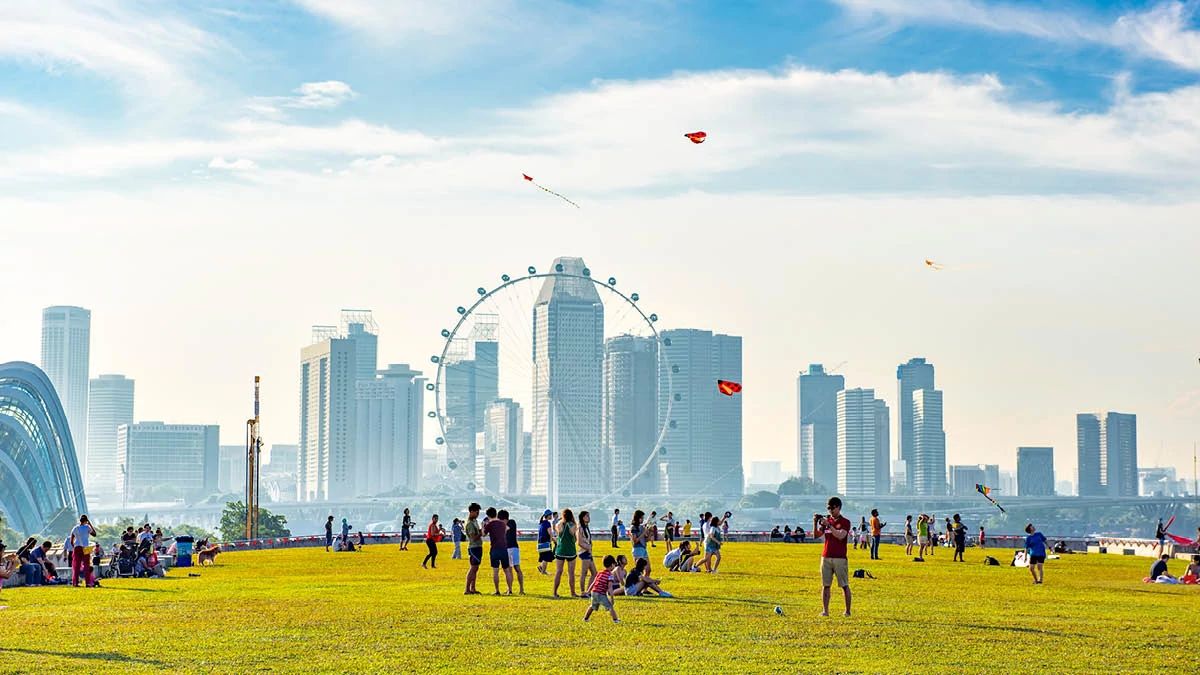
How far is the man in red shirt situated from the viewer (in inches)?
1163

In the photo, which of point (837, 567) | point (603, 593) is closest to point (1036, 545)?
point (837, 567)

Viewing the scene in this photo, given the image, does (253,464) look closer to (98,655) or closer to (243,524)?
(243,524)

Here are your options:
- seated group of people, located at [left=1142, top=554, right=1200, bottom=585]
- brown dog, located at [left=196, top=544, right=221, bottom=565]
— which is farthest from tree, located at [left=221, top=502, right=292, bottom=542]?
seated group of people, located at [left=1142, top=554, right=1200, bottom=585]

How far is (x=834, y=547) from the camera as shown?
1186 inches

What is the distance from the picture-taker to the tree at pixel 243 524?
146 metres

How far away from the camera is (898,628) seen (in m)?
29.4

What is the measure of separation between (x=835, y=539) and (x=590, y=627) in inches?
201

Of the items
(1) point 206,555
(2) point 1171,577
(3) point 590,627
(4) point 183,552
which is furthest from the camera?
(1) point 206,555

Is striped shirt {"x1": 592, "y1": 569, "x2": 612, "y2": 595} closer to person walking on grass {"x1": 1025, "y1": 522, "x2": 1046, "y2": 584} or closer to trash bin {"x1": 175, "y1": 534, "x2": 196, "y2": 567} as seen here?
person walking on grass {"x1": 1025, "y1": 522, "x2": 1046, "y2": 584}

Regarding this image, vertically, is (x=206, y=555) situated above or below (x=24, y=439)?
below

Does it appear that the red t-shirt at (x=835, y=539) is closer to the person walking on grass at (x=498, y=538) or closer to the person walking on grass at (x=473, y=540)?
the person walking on grass at (x=498, y=538)

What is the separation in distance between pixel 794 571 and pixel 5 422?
153 meters

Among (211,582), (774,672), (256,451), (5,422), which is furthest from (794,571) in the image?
(5,422)

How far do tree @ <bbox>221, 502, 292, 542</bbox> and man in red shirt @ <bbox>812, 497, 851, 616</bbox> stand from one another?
113797mm
